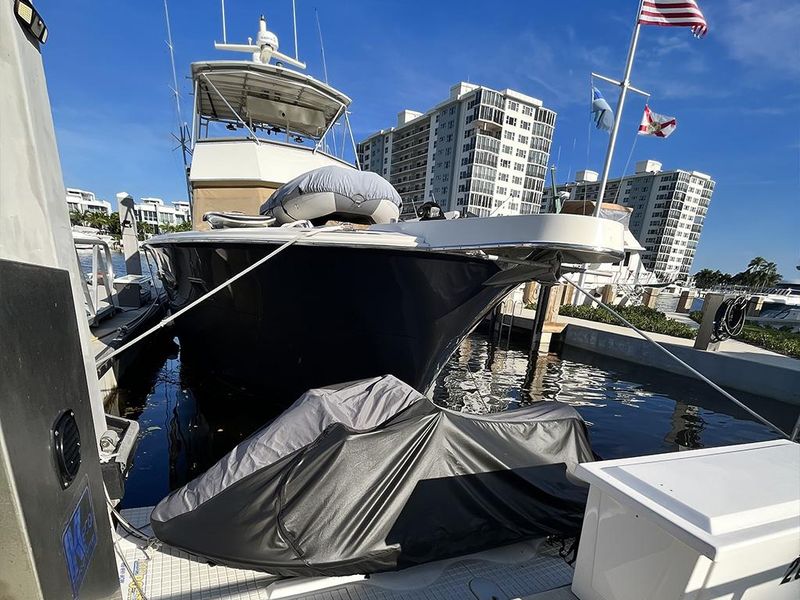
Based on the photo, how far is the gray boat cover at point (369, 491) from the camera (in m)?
2.04

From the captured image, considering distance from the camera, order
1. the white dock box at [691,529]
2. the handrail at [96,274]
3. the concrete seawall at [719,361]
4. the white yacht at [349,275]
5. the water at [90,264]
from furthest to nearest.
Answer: the water at [90,264]
the concrete seawall at [719,361]
the handrail at [96,274]
the white yacht at [349,275]
the white dock box at [691,529]

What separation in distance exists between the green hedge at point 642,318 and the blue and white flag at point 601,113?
5949 millimetres

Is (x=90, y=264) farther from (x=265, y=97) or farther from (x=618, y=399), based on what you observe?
(x=618, y=399)

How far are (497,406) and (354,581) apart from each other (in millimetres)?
6191

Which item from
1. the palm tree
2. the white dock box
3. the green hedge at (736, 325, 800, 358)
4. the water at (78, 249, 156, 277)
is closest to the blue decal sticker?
the white dock box

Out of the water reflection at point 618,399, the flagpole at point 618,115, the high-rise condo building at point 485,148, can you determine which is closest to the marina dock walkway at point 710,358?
the water reflection at point 618,399

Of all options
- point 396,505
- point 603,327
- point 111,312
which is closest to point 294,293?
point 396,505

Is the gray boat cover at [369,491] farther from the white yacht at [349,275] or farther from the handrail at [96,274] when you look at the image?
the handrail at [96,274]

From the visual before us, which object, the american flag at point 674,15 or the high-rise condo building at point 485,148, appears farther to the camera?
the high-rise condo building at point 485,148

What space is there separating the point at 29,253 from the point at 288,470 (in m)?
1.56

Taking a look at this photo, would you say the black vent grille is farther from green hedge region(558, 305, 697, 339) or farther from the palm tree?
the palm tree

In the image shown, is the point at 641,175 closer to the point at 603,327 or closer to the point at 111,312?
the point at 603,327

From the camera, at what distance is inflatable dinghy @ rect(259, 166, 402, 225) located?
4688mm

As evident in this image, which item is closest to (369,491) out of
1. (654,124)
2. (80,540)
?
(80,540)
